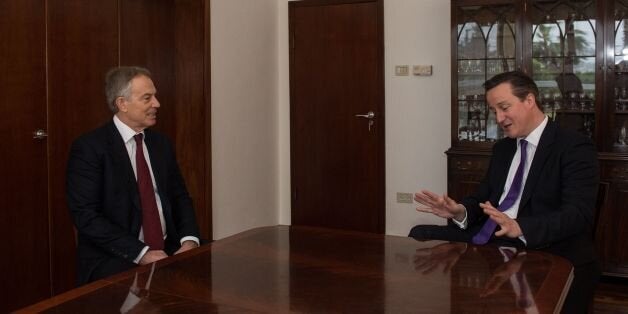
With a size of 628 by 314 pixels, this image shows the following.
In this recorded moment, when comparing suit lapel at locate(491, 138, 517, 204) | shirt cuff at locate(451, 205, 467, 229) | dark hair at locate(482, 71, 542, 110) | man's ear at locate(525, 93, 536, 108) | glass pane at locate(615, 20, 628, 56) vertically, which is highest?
glass pane at locate(615, 20, 628, 56)

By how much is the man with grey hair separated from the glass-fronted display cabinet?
8.15 feet

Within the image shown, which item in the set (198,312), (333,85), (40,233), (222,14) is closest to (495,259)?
(198,312)

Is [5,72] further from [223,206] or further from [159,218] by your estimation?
[223,206]

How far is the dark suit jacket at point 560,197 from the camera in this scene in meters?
2.20

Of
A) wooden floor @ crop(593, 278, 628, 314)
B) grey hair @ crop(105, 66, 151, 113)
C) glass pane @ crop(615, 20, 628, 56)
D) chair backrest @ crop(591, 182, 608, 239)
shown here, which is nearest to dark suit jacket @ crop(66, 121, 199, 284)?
grey hair @ crop(105, 66, 151, 113)

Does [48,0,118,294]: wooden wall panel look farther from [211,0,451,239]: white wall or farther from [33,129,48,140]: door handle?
[211,0,451,239]: white wall

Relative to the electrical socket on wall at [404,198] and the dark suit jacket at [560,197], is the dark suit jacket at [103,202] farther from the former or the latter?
the electrical socket on wall at [404,198]

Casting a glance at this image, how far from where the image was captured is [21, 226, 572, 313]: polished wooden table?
1504mm

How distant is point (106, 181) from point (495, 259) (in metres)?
1.48

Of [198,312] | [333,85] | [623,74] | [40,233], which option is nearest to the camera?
[198,312]

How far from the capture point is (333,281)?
5.57ft

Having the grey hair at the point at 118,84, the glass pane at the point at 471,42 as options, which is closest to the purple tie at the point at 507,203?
the grey hair at the point at 118,84

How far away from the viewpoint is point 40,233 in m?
3.56

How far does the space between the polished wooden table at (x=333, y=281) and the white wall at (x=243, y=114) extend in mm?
2742
